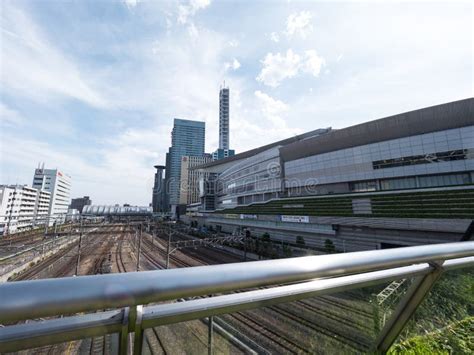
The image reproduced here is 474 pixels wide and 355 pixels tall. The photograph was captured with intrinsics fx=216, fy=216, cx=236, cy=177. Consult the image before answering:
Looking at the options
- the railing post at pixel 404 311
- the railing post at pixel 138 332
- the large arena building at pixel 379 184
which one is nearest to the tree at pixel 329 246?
the large arena building at pixel 379 184

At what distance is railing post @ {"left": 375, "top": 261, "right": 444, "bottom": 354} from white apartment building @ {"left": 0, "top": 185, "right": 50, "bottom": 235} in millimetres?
52995

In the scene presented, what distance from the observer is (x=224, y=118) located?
365 feet

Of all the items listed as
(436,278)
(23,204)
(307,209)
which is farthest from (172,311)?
(23,204)

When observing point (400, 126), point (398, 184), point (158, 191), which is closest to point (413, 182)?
point (398, 184)

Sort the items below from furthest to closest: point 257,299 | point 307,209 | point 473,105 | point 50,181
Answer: point 50,181 < point 307,209 < point 473,105 < point 257,299

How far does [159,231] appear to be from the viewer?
51125mm

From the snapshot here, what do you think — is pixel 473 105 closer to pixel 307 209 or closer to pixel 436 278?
pixel 307 209

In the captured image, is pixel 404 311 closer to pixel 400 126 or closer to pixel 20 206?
pixel 400 126

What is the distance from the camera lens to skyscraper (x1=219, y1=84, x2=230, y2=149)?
111125mm

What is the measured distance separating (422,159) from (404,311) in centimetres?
2601

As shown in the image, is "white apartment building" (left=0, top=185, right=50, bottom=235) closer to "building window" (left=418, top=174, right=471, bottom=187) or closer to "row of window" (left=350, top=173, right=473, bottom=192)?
"row of window" (left=350, top=173, right=473, bottom=192)

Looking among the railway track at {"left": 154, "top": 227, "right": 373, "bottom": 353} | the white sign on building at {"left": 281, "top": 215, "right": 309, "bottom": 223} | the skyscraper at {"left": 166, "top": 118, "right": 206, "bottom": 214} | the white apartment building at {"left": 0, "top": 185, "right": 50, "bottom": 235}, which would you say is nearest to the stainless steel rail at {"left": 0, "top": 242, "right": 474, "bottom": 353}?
the railway track at {"left": 154, "top": 227, "right": 373, "bottom": 353}

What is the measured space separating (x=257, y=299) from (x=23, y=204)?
7560 centimetres

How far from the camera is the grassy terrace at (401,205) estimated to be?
1809 cm
